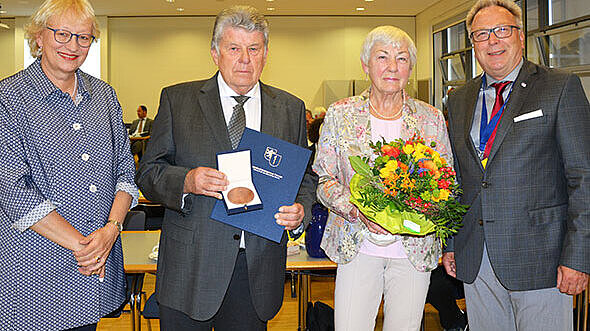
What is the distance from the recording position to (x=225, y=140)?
2.13 metres

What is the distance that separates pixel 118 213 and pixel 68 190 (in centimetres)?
23

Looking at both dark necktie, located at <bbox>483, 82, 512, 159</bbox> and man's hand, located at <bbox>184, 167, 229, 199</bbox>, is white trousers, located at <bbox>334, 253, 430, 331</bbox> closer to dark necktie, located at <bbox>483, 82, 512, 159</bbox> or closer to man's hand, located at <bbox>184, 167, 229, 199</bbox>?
dark necktie, located at <bbox>483, 82, 512, 159</bbox>

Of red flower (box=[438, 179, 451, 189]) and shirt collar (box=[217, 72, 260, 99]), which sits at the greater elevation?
shirt collar (box=[217, 72, 260, 99])

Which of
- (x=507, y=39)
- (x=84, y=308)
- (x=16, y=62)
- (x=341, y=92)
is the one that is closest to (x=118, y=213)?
(x=84, y=308)

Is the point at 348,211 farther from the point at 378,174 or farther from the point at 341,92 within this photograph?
the point at 341,92

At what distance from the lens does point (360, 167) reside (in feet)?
7.20

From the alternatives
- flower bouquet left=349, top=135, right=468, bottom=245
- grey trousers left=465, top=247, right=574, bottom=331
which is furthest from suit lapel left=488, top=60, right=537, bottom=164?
grey trousers left=465, top=247, right=574, bottom=331

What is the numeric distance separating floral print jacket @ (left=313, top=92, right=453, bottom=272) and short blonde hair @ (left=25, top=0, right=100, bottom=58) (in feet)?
3.82

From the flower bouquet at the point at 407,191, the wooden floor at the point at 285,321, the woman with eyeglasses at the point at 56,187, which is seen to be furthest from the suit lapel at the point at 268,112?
the wooden floor at the point at 285,321

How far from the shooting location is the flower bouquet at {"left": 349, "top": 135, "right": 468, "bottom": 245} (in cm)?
206

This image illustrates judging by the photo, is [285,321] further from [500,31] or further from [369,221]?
[500,31]

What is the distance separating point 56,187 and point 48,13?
67cm

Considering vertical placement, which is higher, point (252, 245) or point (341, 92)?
point (341, 92)

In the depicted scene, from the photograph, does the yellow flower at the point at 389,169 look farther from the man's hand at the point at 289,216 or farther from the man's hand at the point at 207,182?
the man's hand at the point at 207,182
